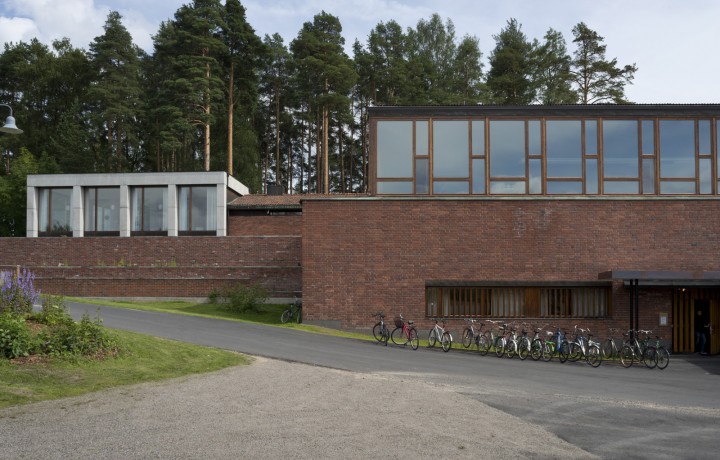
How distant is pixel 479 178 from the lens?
2531cm

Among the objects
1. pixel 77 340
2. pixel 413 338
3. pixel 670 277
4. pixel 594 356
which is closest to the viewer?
pixel 77 340

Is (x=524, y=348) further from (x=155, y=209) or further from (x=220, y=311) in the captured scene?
(x=155, y=209)

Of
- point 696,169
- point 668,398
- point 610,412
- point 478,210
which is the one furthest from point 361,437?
point 696,169

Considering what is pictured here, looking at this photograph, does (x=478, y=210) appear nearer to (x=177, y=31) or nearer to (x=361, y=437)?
(x=361, y=437)

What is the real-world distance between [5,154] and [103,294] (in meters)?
35.0

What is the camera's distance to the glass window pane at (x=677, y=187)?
82.7 feet

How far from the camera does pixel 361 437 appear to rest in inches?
346

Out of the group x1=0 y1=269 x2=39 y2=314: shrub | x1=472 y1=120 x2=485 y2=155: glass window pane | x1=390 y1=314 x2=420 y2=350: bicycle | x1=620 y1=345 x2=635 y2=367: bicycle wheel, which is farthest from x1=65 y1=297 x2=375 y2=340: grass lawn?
x1=0 y1=269 x2=39 y2=314: shrub

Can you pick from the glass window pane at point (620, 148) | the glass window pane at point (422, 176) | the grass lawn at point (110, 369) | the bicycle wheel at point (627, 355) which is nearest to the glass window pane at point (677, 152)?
the glass window pane at point (620, 148)

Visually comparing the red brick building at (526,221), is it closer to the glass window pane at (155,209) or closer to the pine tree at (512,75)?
the glass window pane at (155,209)

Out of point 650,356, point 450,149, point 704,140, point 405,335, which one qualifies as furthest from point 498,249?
point 704,140

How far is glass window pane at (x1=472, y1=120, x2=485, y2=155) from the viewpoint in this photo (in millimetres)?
25438

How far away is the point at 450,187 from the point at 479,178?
3.78ft

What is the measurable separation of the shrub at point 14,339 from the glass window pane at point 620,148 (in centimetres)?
2064
